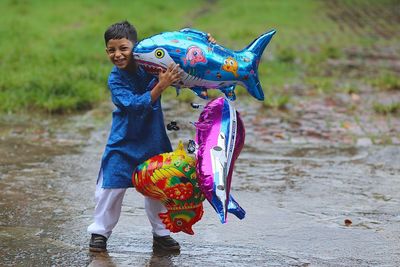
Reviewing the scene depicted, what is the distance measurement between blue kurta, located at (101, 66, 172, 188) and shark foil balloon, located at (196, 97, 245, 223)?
28cm

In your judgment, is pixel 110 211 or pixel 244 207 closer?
pixel 110 211

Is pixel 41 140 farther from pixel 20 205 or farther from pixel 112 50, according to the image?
pixel 112 50

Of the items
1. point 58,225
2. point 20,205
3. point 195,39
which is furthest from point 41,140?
point 195,39

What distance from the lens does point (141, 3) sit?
61.8 ft

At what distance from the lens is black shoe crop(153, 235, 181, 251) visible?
4.59m

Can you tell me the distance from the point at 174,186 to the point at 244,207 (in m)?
1.44

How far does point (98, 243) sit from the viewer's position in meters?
4.55

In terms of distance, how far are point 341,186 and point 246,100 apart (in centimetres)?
354

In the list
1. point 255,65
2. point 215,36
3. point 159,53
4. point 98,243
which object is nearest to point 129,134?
point 159,53

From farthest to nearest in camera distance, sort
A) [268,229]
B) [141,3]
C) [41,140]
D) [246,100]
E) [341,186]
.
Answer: [141,3] < [246,100] < [41,140] < [341,186] < [268,229]

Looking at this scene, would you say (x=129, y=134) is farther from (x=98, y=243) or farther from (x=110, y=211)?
(x=98, y=243)

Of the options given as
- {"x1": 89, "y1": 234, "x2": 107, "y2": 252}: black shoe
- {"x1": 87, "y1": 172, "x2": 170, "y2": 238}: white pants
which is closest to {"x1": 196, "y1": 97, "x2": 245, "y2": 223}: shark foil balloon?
{"x1": 87, "y1": 172, "x2": 170, "y2": 238}: white pants

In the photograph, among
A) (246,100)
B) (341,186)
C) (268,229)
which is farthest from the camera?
(246,100)

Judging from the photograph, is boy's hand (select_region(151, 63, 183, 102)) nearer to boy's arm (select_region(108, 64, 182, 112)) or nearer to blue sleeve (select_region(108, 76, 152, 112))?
boy's arm (select_region(108, 64, 182, 112))
